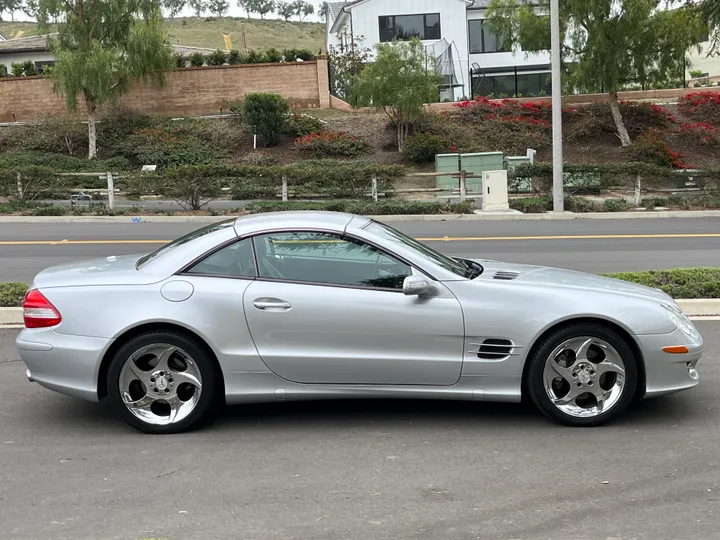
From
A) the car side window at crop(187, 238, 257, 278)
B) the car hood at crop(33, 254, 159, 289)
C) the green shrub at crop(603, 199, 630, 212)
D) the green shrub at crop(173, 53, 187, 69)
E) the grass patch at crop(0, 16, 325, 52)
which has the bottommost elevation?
the green shrub at crop(603, 199, 630, 212)

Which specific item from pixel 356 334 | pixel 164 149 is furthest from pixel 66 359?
pixel 164 149

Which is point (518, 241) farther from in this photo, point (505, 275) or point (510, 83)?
point (510, 83)

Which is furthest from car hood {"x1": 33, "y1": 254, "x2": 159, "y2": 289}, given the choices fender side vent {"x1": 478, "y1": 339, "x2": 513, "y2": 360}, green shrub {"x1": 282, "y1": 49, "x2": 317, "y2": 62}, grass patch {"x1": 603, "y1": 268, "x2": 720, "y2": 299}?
green shrub {"x1": 282, "y1": 49, "x2": 317, "y2": 62}

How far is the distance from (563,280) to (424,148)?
2675 centimetres

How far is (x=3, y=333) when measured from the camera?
837cm

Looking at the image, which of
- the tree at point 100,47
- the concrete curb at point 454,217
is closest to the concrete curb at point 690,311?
the concrete curb at point 454,217

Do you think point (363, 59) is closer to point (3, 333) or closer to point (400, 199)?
point (400, 199)

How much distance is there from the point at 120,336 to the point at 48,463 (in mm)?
889

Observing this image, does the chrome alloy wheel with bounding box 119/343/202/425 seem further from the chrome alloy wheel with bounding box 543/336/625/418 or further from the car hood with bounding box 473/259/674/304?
the chrome alloy wheel with bounding box 543/336/625/418

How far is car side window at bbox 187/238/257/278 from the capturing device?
5727mm

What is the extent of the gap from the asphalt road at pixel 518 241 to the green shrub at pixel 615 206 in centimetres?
149

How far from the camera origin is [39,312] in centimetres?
569

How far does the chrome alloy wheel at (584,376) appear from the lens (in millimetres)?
5551

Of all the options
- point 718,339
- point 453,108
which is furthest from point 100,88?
point 718,339
